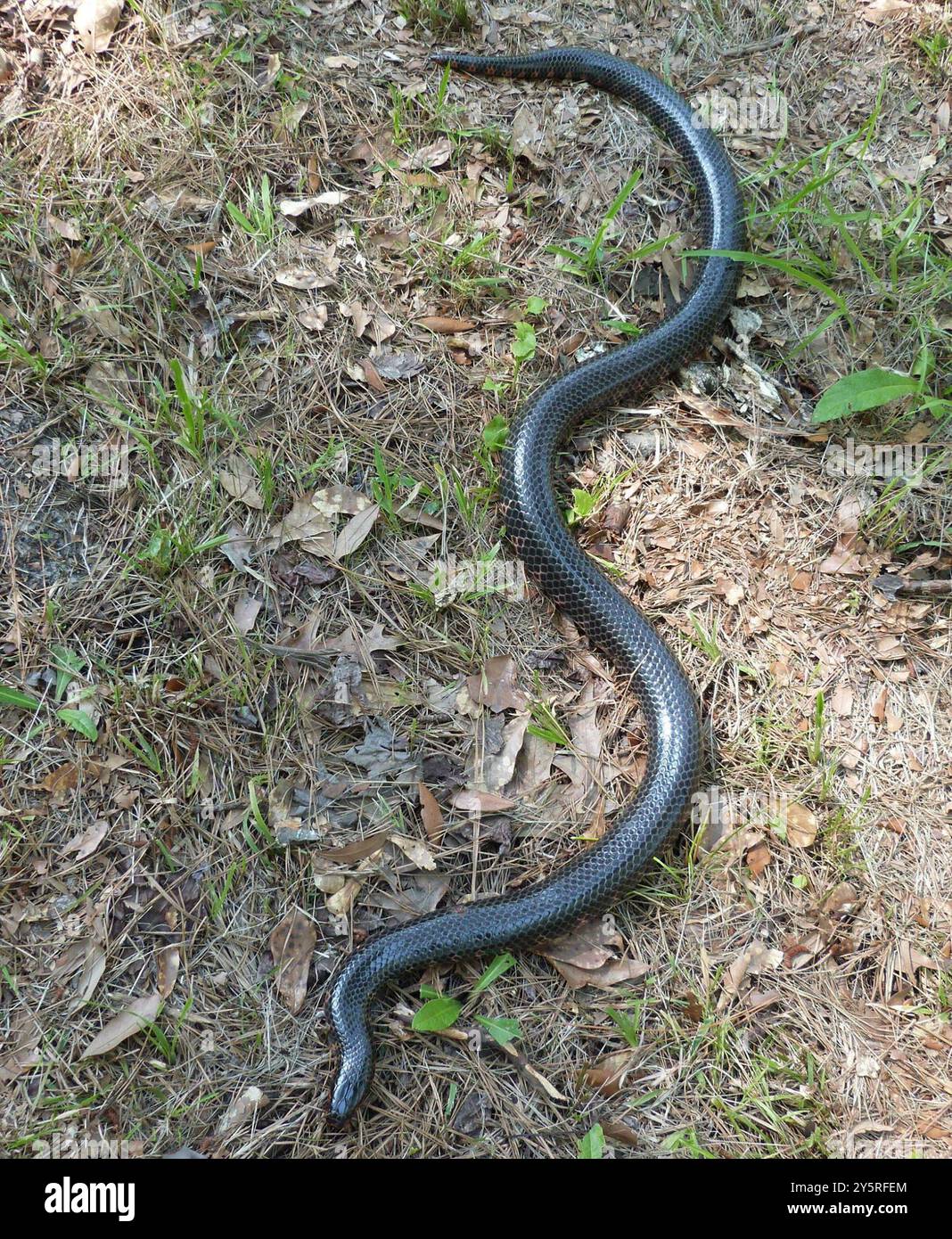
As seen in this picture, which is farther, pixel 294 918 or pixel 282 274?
pixel 282 274

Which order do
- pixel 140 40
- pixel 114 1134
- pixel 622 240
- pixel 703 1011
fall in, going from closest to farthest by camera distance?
pixel 114 1134 < pixel 703 1011 < pixel 140 40 < pixel 622 240

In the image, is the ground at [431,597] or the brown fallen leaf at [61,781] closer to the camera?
the ground at [431,597]

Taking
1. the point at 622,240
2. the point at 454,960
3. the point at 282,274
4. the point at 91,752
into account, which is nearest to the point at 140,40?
the point at 282,274

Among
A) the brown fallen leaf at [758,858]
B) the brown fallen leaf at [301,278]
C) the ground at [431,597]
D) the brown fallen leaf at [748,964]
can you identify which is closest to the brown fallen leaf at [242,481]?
the ground at [431,597]

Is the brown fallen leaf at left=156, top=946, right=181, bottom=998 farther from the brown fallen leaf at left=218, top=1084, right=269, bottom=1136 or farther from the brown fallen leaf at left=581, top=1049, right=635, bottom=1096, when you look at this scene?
the brown fallen leaf at left=581, top=1049, right=635, bottom=1096

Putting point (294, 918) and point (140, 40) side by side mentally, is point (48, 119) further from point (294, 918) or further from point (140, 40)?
point (294, 918)

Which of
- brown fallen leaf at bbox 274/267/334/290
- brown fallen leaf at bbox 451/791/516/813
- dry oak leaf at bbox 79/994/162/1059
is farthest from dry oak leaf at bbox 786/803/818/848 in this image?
brown fallen leaf at bbox 274/267/334/290

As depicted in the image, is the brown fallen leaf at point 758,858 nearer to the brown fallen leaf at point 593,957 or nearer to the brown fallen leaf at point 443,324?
the brown fallen leaf at point 593,957
